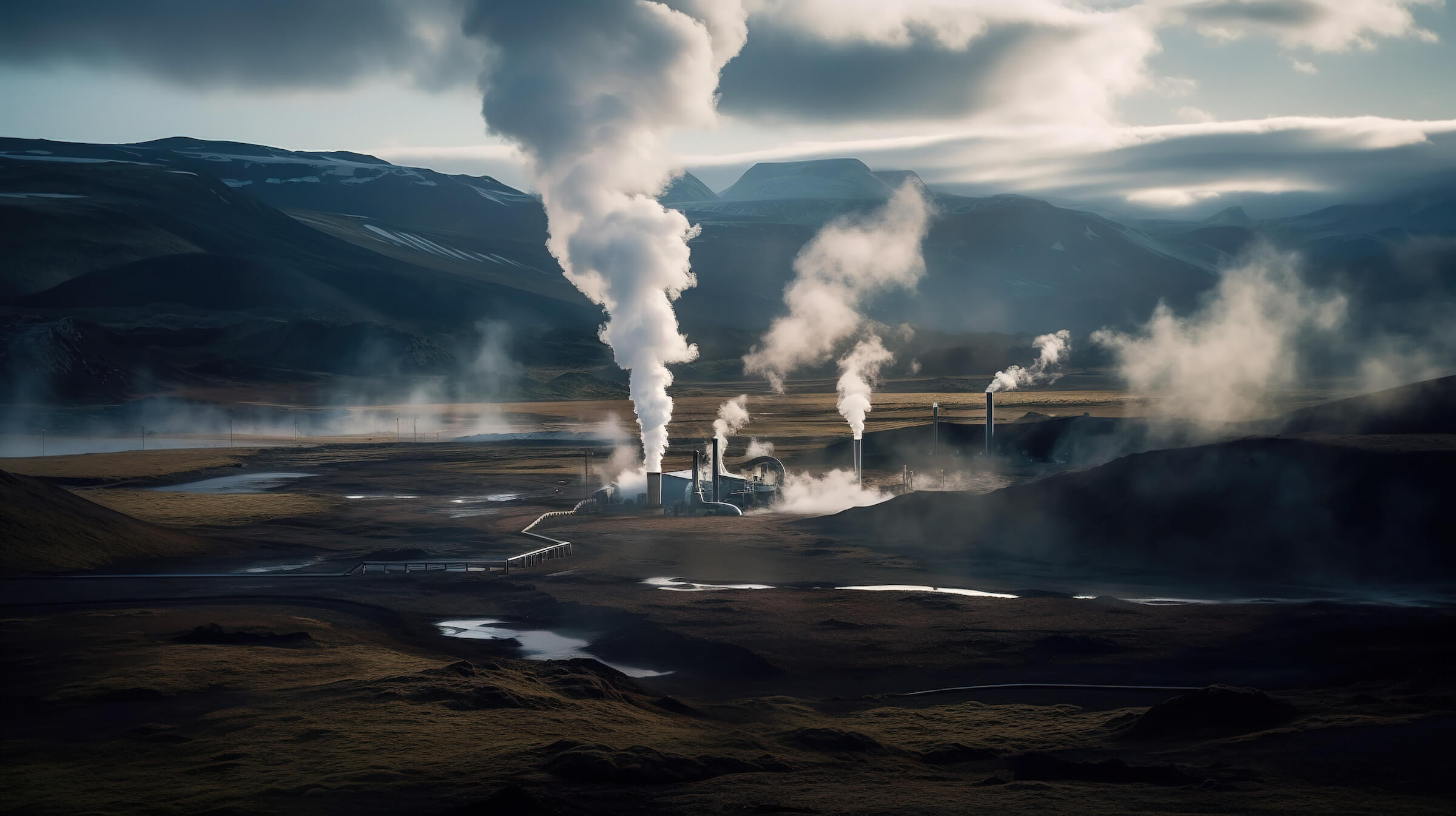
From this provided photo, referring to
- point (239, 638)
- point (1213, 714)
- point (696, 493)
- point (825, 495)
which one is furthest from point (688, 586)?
point (825, 495)

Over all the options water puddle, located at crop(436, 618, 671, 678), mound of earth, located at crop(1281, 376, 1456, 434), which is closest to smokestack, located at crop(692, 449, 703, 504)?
water puddle, located at crop(436, 618, 671, 678)

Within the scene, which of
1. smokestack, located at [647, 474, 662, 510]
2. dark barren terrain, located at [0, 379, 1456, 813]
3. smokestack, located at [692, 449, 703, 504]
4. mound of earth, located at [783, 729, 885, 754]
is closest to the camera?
dark barren terrain, located at [0, 379, 1456, 813]

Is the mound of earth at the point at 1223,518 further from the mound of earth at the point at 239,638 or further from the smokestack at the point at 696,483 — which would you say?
the mound of earth at the point at 239,638

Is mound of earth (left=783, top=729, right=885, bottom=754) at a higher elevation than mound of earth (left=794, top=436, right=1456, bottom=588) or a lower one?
lower

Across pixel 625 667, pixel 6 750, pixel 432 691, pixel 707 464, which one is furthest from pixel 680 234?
→ pixel 6 750

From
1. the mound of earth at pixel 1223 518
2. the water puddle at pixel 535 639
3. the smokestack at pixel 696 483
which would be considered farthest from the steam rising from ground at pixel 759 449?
the water puddle at pixel 535 639

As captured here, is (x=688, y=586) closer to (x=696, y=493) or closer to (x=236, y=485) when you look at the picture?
(x=696, y=493)

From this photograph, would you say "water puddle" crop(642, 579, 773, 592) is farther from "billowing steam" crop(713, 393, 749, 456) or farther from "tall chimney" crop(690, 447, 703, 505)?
"billowing steam" crop(713, 393, 749, 456)
